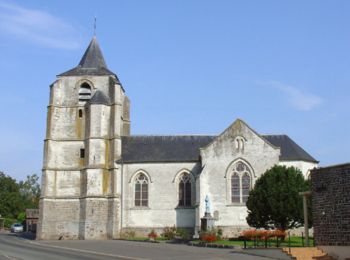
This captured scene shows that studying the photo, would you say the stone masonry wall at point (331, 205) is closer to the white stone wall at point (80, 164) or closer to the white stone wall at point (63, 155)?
the white stone wall at point (80, 164)

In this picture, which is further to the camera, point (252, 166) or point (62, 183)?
point (62, 183)

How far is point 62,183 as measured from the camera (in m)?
40.7

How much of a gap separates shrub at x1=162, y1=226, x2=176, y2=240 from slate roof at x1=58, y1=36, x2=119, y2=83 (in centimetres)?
1439

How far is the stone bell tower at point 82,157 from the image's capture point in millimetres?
39219

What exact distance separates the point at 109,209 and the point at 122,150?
17.4 ft

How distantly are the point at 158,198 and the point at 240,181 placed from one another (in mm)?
6742

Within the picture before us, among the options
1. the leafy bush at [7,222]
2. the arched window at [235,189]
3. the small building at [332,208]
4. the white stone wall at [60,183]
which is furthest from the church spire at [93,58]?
the leafy bush at [7,222]

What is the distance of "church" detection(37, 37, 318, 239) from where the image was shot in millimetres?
38250

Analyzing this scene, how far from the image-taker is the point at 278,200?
30625 mm

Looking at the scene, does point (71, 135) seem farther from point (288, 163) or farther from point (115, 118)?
point (288, 163)

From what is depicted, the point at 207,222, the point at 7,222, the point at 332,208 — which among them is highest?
the point at 332,208

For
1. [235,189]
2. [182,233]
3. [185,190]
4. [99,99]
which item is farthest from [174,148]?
[182,233]

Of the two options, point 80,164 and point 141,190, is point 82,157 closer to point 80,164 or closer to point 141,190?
point 80,164

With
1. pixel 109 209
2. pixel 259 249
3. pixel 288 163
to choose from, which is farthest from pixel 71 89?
pixel 259 249
